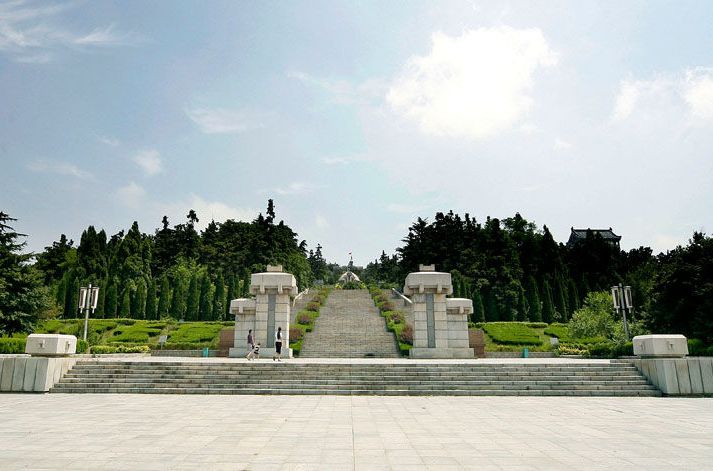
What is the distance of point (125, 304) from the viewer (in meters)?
48.5

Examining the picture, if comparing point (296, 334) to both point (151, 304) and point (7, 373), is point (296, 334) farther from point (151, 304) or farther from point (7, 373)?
point (151, 304)

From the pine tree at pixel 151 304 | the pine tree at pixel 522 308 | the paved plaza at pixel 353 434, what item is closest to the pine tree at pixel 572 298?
the pine tree at pixel 522 308

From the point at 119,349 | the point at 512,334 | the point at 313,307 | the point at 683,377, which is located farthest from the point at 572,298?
the point at 119,349

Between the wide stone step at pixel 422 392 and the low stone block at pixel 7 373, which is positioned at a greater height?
the low stone block at pixel 7 373

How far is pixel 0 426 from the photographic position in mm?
8461

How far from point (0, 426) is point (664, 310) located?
92.5 ft

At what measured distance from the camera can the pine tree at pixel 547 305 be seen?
152 feet

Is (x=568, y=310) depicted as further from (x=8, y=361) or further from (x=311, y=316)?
(x=8, y=361)

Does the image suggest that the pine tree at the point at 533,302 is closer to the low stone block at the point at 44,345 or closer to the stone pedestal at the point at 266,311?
the stone pedestal at the point at 266,311

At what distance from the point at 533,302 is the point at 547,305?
69.1 inches

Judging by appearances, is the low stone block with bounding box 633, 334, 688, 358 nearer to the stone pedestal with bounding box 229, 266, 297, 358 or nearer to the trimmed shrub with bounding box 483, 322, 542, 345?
the stone pedestal with bounding box 229, 266, 297, 358

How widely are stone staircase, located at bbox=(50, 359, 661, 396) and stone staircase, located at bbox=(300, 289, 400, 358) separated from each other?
10.6 metres

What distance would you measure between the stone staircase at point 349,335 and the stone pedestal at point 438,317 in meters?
4.48

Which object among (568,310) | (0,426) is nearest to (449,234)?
(568,310)
